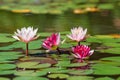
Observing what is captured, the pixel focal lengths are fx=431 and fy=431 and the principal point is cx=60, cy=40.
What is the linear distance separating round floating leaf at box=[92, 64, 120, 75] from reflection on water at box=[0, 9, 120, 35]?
1229 millimetres

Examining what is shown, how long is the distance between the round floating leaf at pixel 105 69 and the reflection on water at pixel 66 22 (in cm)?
123

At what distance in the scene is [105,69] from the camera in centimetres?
205

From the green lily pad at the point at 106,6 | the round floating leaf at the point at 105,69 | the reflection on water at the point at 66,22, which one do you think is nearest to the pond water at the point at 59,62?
the round floating leaf at the point at 105,69

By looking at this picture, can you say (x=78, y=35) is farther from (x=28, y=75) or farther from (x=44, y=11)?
(x=44, y=11)

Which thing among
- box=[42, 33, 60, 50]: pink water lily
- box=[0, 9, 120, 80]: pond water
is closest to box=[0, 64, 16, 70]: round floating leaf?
box=[0, 9, 120, 80]: pond water

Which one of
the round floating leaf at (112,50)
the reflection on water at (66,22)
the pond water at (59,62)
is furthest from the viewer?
the reflection on water at (66,22)

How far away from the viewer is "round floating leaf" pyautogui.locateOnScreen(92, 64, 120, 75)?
6.53 ft

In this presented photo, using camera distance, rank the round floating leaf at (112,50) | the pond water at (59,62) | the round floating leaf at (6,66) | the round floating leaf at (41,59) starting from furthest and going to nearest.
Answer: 1. the round floating leaf at (112,50)
2. the round floating leaf at (41,59)
3. the round floating leaf at (6,66)
4. the pond water at (59,62)

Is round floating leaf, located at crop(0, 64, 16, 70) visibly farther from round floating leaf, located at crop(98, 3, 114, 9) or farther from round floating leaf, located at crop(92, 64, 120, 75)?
round floating leaf, located at crop(98, 3, 114, 9)

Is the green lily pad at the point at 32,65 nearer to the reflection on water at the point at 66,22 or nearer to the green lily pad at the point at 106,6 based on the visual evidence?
the reflection on water at the point at 66,22

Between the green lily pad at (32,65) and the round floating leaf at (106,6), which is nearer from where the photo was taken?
the green lily pad at (32,65)

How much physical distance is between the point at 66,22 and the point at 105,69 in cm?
195

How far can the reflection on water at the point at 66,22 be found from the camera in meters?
3.56

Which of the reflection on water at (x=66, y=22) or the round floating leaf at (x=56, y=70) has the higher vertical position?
the reflection on water at (x=66, y=22)
